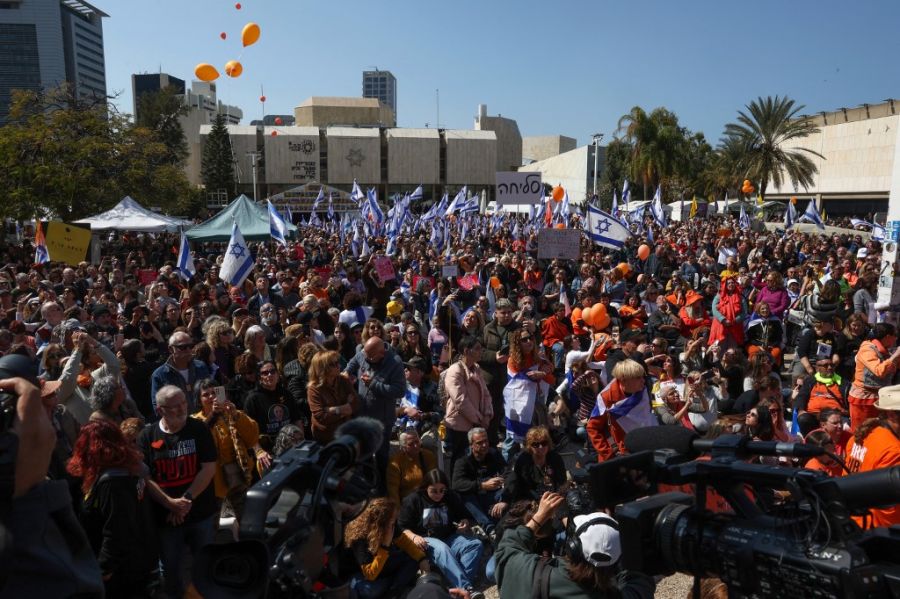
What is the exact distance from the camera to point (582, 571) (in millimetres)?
2688

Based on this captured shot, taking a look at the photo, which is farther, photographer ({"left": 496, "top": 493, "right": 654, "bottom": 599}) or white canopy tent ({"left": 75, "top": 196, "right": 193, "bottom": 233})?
white canopy tent ({"left": 75, "top": 196, "right": 193, "bottom": 233})

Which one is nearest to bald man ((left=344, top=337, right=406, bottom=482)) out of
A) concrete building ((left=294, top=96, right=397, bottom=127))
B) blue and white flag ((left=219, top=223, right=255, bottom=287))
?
blue and white flag ((left=219, top=223, right=255, bottom=287))

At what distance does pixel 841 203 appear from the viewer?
51062mm

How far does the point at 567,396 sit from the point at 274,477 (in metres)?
5.91

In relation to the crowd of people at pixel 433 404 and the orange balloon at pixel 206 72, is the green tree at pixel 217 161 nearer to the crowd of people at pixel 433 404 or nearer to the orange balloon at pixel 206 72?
the orange balloon at pixel 206 72

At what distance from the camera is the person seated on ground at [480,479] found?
520cm

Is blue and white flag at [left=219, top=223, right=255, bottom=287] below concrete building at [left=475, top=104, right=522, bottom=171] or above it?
below

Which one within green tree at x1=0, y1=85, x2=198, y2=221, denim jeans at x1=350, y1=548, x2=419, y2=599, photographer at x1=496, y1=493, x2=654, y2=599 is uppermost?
green tree at x1=0, y1=85, x2=198, y2=221

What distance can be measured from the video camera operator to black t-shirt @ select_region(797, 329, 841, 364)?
24.7 ft

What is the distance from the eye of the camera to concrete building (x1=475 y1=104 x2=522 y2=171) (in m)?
89.6

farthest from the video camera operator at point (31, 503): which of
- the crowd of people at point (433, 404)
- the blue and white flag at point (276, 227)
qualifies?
the blue and white flag at point (276, 227)

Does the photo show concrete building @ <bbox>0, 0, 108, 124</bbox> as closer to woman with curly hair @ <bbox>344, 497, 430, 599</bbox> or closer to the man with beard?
the man with beard

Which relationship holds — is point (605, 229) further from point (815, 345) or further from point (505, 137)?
point (505, 137)

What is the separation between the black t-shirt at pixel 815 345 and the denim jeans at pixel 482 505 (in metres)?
4.34
